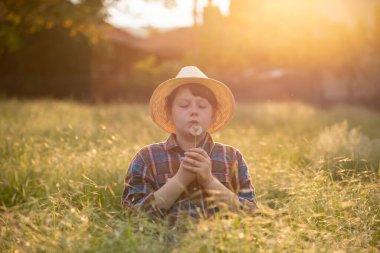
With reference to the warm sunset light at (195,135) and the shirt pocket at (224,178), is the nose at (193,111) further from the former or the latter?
the shirt pocket at (224,178)

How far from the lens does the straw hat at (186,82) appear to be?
3.12 metres

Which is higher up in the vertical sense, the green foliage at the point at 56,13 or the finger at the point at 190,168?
the green foliage at the point at 56,13

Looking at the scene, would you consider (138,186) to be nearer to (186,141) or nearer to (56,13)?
(186,141)

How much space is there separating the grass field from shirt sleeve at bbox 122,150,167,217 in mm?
99

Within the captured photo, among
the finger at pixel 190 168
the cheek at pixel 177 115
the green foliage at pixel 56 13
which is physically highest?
the green foliage at pixel 56 13

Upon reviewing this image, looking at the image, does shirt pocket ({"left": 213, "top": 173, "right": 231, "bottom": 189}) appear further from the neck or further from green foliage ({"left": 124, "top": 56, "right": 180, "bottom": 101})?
green foliage ({"left": 124, "top": 56, "right": 180, "bottom": 101})

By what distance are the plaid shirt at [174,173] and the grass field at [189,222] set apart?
0.13 m

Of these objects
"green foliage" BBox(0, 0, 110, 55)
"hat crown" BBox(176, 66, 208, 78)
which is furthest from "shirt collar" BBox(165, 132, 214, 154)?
"green foliage" BBox(0, 0, 110, 55)

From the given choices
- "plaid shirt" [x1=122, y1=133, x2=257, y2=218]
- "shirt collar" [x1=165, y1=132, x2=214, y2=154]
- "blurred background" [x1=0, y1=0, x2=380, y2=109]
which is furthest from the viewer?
"blurred background" [x1=0, y1=0, x2=380, y2=109]

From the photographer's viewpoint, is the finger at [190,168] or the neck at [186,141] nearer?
the finger at [190,168]

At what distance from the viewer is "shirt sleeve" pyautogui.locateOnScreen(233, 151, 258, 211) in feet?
9.77

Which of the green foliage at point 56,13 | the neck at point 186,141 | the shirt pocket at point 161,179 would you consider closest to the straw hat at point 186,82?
the neck at point 186,141

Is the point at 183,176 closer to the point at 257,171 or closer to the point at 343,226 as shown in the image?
the point at 343,226

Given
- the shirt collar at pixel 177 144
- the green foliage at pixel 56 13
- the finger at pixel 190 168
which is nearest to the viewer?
the finger at pixel 190 168
